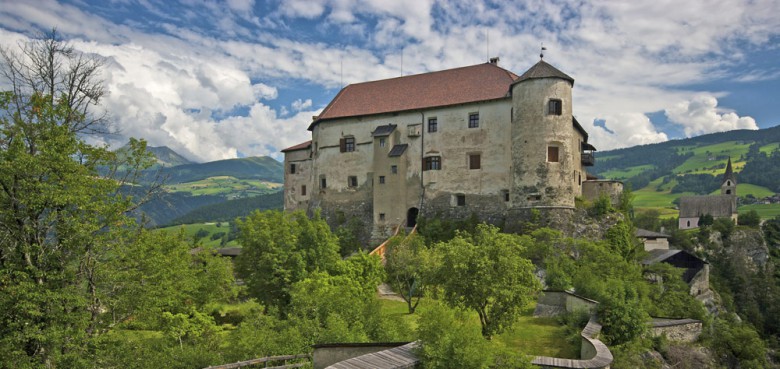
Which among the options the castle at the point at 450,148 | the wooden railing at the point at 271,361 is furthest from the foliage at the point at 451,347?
the castle at the point at 450,148

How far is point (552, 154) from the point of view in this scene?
4266 cm

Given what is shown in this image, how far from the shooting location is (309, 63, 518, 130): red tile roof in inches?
1882

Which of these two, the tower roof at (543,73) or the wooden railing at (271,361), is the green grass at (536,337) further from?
the tower roof at (543,73)

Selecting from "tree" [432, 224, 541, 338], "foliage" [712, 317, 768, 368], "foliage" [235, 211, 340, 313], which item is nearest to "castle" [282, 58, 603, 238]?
"foliage" [712, 317, 768, 368]

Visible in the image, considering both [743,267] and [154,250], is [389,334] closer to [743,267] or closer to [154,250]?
[154,250]

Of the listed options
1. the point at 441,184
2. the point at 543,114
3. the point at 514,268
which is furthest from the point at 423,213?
the point at 514,268

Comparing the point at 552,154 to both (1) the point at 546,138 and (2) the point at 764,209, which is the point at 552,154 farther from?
(2) the point at 764,209

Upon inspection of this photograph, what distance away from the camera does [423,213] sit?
1897 inches

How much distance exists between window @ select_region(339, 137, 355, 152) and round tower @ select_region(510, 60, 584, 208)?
16930 mm

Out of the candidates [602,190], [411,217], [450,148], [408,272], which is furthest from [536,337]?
[411,217]

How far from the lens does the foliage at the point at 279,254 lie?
3030cm

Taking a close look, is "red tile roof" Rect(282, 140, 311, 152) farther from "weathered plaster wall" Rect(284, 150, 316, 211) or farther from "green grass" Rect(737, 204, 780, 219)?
"green grass" Rect(737, 204, 780, 219)

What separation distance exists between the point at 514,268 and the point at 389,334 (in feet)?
17.8

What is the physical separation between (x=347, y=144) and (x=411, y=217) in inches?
388
